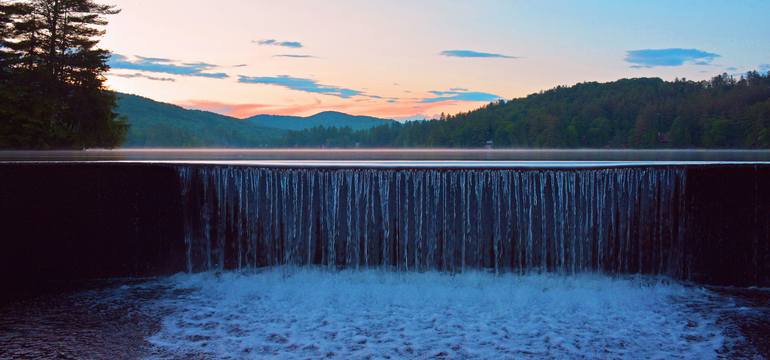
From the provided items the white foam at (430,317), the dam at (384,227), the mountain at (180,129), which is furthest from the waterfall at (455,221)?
the mountain at (180,129)

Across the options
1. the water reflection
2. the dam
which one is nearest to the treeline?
the water reflection

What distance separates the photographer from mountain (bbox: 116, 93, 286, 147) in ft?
282

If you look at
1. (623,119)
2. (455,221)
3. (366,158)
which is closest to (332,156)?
(366,158)

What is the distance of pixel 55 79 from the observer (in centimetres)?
3972

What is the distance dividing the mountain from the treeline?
37735mm

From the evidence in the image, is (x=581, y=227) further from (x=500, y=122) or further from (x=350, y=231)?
(x=500, y=122)

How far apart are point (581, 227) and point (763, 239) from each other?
3.19 m

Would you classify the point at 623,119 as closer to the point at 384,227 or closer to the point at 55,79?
the point at 55,79

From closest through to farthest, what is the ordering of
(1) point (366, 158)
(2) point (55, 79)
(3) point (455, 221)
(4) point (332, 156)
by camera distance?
(3) point (455, 221) < (1) point (366, 158) < (4) point (332, 156) < (2) point (55, 79)

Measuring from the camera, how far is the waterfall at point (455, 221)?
1116cm

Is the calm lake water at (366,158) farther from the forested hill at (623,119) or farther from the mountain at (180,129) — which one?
the mountain at (180,129)

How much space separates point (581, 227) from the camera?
11180 mm

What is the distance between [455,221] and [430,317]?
280cm

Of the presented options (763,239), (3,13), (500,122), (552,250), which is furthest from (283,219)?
(500,122)
